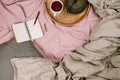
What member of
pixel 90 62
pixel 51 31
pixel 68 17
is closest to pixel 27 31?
pixel 51 31

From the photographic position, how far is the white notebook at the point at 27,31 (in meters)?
1.46

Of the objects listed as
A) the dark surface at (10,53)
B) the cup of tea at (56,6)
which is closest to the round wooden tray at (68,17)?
the cup of tea at (56,6)

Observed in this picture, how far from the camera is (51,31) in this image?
4.82ft

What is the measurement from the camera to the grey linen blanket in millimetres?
1324

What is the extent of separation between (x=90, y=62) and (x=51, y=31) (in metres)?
0.29

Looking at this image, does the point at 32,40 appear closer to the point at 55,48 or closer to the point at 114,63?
the point at 55,48

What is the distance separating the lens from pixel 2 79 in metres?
1.39

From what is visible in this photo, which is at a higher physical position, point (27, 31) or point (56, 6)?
point (56, 6)

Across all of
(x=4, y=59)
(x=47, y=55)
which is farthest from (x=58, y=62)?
(x=4, y=59)

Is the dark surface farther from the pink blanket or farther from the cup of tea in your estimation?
the cup of tea

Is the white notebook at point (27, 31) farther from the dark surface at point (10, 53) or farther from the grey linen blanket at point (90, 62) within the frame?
the grey linen blanket at point (90, 62)

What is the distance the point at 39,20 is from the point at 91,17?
296mm

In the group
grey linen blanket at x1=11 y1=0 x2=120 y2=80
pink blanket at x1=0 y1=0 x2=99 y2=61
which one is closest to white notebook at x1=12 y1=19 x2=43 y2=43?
pink blanket at x1=0 y1=0 x2=99 y2=61

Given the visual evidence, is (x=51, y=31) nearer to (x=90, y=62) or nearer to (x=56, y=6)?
(x=56, y=6)
